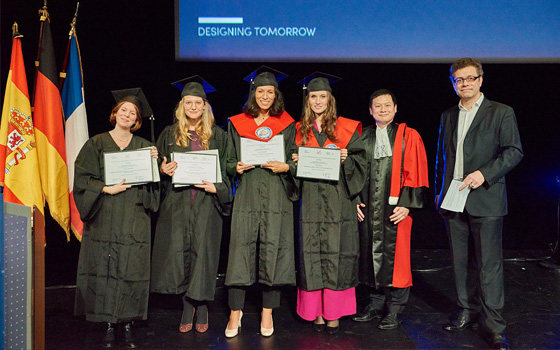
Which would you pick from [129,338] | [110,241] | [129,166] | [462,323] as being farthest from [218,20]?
[462,323]

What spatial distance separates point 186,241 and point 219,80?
7.25ft

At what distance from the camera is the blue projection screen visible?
4.65m

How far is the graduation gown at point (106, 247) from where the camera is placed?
3123 millimetres

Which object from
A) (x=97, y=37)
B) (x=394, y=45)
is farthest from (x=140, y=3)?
(x=394, y=45)

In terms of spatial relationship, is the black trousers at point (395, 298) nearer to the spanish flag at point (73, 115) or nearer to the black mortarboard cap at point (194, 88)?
the black mortarboard cap at point (194, 88)

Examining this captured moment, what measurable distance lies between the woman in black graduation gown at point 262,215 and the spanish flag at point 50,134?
179 cm

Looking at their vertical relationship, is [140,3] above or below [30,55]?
above

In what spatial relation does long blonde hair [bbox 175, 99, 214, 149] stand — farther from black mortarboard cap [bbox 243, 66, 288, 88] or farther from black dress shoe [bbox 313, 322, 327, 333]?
black dress shoe [bbox 313, 322, 327, 333]

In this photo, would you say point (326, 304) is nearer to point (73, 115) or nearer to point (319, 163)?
point (319, 163)

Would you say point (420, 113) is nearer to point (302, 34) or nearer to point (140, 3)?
point (302, 34)

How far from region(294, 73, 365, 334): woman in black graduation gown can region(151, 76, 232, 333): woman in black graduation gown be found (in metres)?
0.62

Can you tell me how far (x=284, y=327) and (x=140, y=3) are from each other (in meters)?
3.54

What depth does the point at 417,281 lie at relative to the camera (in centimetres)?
463

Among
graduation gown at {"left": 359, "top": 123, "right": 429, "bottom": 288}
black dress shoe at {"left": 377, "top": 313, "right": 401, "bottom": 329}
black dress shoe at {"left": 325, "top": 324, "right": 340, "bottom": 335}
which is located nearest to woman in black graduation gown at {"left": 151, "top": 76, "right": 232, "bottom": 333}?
black dress shoe at {"left": 325, "top": 324, "right": 340, "bottom": 335}
